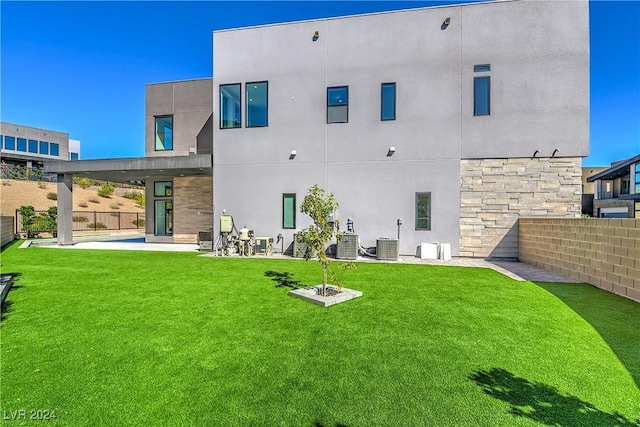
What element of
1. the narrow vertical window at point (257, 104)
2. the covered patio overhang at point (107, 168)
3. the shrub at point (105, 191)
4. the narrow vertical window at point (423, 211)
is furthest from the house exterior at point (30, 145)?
the narrow vertical window at point (423, 211)

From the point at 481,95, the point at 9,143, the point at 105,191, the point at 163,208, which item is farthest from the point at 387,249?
the point at 9,143

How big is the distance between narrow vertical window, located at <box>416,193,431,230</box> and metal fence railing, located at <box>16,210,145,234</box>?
22.0 metres

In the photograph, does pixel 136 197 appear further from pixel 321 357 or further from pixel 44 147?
pixel 321 357

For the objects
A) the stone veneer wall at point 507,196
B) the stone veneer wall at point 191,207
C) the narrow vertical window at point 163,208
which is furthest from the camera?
the narrow vertical window at point 163,208

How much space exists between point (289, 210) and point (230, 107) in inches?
192

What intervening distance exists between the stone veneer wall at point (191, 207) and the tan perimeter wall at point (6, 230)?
295 inches

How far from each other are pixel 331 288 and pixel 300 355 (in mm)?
2679

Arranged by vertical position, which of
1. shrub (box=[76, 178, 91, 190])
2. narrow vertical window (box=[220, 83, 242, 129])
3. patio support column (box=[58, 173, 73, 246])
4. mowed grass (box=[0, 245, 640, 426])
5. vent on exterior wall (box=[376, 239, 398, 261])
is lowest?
mowed grass (box=[0, 245, 640, 426])

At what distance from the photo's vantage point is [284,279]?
722cm

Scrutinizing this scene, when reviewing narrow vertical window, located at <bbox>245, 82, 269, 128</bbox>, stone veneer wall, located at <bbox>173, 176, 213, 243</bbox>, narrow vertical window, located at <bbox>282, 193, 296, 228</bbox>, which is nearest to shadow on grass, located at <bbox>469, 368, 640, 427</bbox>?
narrow vertical window, located at <bbox>282, 193, 296, 228</bbox>

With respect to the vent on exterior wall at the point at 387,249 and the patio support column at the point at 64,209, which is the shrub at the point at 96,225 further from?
the vent on exterior wall at the point at 387,249

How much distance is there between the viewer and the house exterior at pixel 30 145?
3722 cm

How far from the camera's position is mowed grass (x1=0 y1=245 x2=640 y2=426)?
2400 mm

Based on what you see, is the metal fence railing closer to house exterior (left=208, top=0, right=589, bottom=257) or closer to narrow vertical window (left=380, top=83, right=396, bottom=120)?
house exterior (left=208, top=0, right=589, bottom=257)
